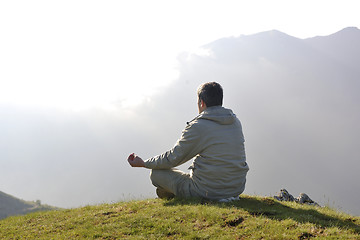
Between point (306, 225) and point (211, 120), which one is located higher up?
point (211, 120)

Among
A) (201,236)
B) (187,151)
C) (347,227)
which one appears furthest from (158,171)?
(347,227)

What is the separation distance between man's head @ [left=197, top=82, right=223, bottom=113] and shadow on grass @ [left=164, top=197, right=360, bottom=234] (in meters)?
2.45

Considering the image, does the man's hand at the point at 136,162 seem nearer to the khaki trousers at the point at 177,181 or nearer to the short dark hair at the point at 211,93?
the khaki trousers at the point at 177,181

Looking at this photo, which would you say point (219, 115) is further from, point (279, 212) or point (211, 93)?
point (279, 212)

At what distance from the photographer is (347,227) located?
641cm

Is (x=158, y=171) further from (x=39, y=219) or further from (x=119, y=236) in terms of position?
(x=39, y=219)

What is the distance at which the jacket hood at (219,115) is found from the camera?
7.51m

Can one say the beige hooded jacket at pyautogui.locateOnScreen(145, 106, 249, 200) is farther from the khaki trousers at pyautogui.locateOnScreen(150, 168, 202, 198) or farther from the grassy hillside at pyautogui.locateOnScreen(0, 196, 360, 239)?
the grassy hillside at pyautogui.locateOnScreen(0, 196, 360, 239)

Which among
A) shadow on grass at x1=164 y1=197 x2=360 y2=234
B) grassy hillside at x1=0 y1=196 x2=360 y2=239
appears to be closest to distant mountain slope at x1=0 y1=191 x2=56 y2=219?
grassy hillside at x1=0 y1=196 x2=360 y2=239

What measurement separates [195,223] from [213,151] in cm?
173

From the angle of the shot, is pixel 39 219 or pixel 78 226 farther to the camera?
pixel 39 219

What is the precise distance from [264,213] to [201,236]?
1.95 meters

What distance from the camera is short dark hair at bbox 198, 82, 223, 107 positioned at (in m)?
7.59

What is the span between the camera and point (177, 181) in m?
8.20
